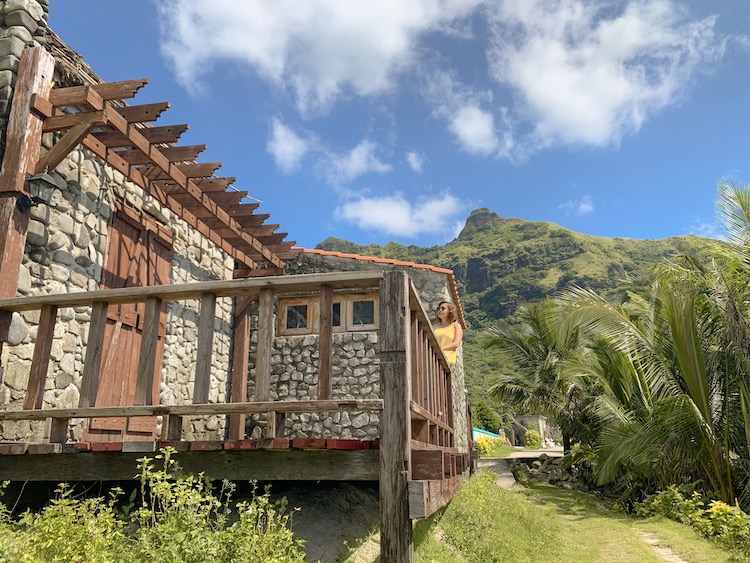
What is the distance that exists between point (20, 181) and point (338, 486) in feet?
12.2

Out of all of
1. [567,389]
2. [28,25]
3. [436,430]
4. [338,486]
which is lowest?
[338,486]

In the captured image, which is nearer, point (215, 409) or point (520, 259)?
point (215, 409)

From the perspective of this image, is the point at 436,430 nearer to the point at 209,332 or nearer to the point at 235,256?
the point at 209,332

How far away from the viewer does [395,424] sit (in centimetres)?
332

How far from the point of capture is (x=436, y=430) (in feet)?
17.0

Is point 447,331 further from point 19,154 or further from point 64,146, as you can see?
point 19,154

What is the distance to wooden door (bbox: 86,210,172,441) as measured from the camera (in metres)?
6.55

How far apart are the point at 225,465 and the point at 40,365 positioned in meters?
1.55

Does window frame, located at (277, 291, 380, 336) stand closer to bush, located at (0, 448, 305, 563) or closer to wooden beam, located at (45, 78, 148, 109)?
wooden beam, located at (45, 78, 148, 109)

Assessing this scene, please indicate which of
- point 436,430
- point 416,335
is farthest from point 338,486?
point 416,335

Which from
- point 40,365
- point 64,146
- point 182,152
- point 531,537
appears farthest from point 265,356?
point 531,537

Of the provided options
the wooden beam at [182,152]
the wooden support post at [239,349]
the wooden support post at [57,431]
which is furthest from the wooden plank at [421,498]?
the wooden support post at [239,349]

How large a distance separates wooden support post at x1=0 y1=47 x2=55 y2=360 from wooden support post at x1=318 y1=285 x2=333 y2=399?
2.89 metres

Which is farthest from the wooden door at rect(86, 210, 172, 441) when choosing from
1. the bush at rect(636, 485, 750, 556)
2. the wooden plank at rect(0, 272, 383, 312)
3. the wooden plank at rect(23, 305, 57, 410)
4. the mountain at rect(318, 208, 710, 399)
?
the mountain at rect(318, 208, 710, 399)
